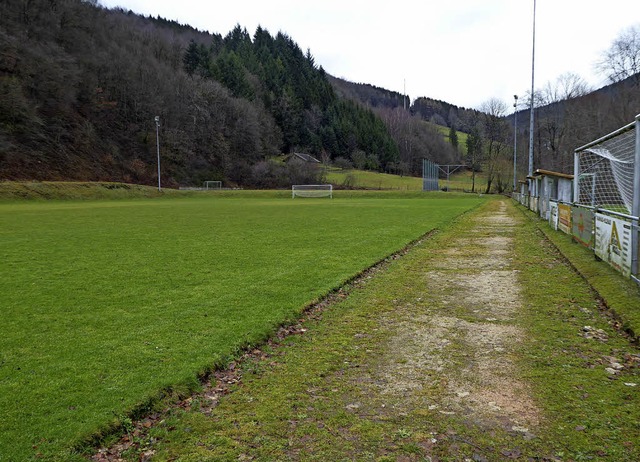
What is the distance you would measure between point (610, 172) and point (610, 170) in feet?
0.45

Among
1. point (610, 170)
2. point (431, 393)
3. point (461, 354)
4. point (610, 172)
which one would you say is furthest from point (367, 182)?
point (431, 393)

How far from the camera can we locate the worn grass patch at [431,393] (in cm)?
336

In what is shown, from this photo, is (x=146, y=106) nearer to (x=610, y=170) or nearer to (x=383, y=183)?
(x=383, y=183)

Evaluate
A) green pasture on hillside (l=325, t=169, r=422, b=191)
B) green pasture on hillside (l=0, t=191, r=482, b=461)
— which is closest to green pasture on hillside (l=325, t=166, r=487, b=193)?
green pasture on hillside (l=325, t=169, r=422, b=191)

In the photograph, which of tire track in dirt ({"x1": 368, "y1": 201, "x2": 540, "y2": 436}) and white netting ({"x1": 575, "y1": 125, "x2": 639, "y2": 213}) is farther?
white netting ({"x1": 575, "y1": 125, "x2": 639, "y2": 213})

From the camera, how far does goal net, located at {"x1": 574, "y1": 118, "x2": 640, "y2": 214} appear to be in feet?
33.3

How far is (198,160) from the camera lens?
87.1 metres

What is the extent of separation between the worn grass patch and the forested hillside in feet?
198

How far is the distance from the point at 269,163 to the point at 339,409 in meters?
86.5

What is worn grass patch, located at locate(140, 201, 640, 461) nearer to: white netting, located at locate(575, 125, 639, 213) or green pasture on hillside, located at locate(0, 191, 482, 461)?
green pasture on hillside, located at locate(0, 191, 482, 461)

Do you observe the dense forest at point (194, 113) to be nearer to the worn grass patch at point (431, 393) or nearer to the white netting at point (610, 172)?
the white netting at point (610, 172)

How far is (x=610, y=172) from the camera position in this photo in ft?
42.2

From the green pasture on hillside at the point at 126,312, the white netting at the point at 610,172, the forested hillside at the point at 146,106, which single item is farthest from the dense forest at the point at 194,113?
the green pasture on hillside at the point at 126,312

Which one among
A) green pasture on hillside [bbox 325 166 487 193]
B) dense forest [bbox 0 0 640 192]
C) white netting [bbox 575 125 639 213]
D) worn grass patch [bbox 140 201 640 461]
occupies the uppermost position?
dense forest [bbox 0 0 640 192]
